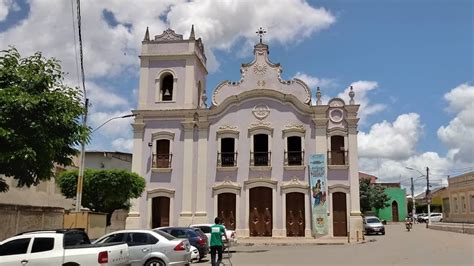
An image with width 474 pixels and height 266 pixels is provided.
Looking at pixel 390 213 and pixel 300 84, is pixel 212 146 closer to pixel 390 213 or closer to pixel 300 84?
pixel 300 84

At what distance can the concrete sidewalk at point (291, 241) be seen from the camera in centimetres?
2756

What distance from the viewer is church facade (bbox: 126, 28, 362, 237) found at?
3031 centimetres

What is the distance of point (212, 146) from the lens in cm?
3186

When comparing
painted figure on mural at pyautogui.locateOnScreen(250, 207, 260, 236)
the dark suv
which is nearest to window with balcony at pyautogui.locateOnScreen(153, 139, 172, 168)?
painted figure on mural at pyautogui.locateOnScreen(250, 207, 260, 236)

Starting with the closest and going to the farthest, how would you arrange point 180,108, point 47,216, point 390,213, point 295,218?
point 47,216
point 295,218
point 180,108
point 390,213

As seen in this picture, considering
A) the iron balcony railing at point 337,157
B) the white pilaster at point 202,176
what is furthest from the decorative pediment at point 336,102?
the white pilaster at point 202,176

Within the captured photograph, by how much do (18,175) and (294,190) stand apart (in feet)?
61.5

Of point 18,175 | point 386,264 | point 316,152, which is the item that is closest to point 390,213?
point 316,152

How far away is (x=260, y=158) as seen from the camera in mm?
31281

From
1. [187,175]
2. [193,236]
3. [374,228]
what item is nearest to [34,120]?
[193,236]

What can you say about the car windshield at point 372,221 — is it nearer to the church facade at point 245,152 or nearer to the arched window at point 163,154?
the church facade at point 245,152

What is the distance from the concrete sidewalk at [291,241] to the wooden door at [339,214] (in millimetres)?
580

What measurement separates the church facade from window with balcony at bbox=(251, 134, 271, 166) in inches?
2.5

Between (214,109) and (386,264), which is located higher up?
(214,109)
